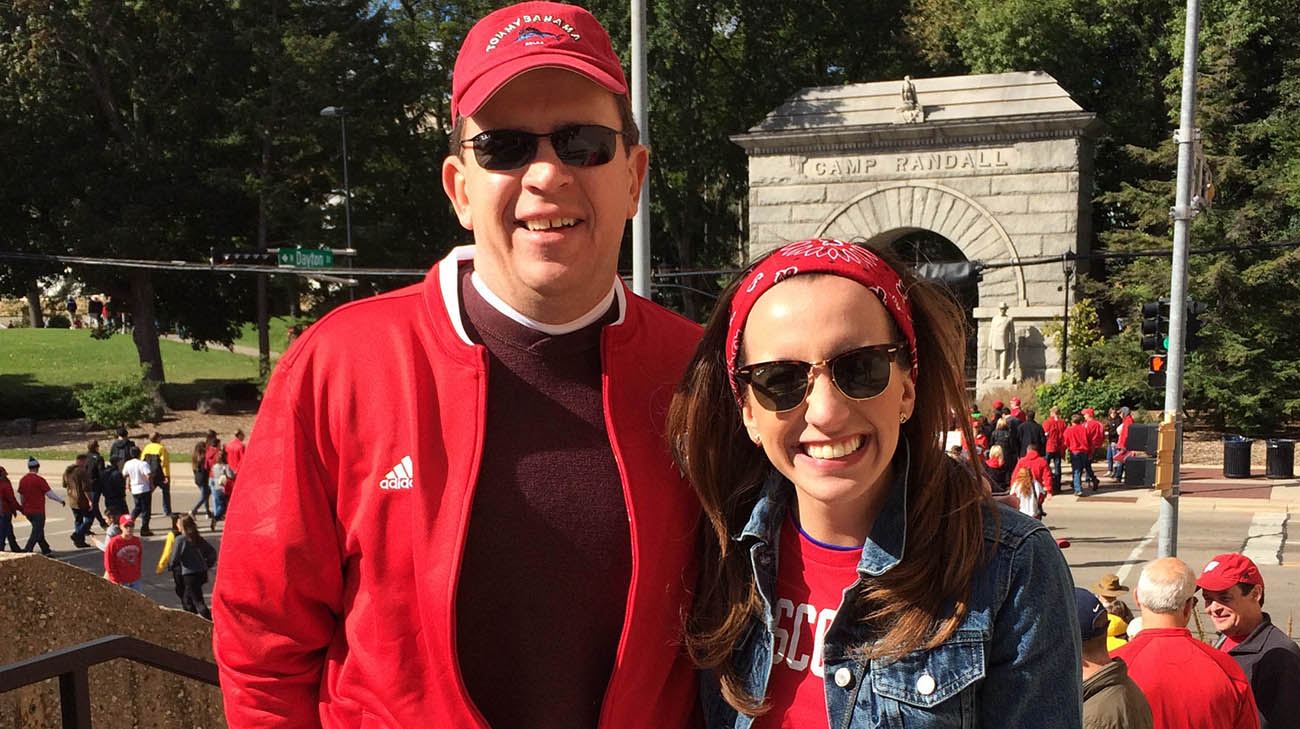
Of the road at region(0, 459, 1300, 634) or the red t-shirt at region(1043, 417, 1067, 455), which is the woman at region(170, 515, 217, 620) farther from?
the red t-shirt at region(1043, 417, 1067, 455)

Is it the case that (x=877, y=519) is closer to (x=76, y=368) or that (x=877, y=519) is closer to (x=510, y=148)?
(x=510, y=148)

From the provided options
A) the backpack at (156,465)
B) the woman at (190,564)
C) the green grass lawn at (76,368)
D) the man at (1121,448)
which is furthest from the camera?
the green grass lawn at (76,368)

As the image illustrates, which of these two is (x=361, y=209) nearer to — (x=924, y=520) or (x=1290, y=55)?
(x=1290, y=55)

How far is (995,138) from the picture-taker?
2630 cm

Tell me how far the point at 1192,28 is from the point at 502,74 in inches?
547

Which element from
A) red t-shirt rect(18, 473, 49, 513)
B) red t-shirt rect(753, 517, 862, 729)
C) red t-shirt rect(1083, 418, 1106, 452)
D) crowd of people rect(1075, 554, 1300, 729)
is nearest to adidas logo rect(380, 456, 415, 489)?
red t-shirt rect(753, 517, 862, 729)

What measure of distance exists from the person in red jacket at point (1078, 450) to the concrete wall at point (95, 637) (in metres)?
17.8

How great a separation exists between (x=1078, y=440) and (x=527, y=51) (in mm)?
19536

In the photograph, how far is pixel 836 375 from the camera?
7.23ft

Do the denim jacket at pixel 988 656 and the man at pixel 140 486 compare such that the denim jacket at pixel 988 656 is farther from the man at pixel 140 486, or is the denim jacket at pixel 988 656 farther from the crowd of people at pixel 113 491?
the man at pixel 140 486

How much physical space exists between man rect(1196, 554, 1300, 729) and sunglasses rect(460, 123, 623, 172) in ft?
13.6

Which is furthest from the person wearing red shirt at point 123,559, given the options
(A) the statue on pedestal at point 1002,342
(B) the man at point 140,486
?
(A) the statue on pedestal at point 1002,342

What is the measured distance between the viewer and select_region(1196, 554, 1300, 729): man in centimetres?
517

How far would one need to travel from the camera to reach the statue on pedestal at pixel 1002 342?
25984mm
